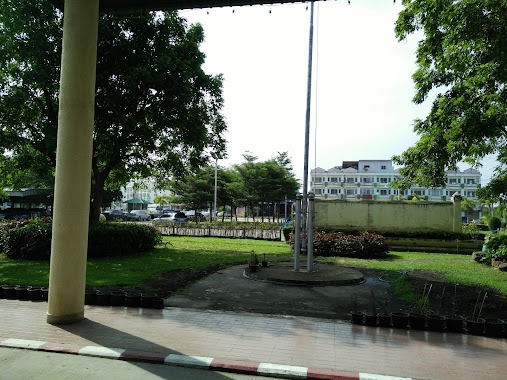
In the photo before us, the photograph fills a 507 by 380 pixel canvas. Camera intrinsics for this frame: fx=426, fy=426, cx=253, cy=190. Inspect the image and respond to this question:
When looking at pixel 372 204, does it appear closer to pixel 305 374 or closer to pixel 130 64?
pixel 130 64

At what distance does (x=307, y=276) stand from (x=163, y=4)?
747 centimetres

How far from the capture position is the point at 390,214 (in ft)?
79.3

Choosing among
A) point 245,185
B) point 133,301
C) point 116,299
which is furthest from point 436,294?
point 245,185

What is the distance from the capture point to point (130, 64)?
1551 centimetres

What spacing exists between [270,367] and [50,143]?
12.4m

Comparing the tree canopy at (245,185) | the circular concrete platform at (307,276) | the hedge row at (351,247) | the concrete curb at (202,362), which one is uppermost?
the tree canopy at (245,185)

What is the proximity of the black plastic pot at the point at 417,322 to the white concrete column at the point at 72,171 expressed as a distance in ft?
18.1

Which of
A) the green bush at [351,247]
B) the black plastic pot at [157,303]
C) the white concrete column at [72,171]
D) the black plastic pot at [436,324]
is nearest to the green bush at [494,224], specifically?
the green bush at [351,247]

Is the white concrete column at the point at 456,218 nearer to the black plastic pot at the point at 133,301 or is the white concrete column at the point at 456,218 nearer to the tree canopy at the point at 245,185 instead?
the black plastic pot at the point at 133,301

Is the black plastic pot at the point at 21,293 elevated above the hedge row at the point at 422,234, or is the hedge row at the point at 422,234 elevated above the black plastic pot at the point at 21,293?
the hedge row at the point at 422,234

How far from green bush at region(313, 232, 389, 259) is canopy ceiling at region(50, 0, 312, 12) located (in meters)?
12.1

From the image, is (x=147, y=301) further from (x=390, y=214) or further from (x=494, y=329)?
(x=390, y=214)

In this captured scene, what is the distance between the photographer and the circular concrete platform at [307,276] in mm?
10758

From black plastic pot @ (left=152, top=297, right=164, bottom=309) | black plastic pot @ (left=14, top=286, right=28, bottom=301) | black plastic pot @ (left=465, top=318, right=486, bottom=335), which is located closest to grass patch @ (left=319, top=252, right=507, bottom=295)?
black plastic pot @ (left=465, top=318, right=486, bottom=335)
